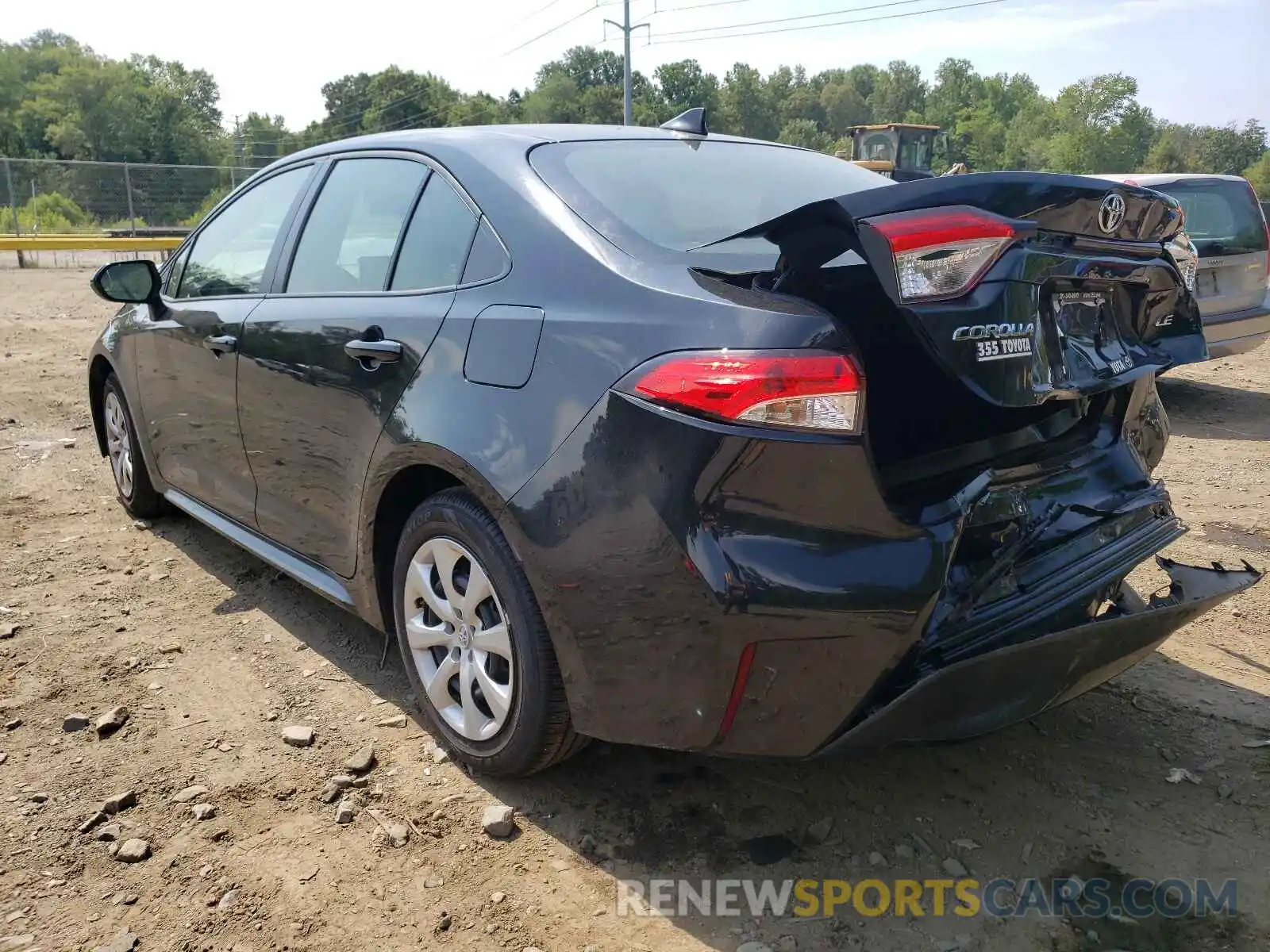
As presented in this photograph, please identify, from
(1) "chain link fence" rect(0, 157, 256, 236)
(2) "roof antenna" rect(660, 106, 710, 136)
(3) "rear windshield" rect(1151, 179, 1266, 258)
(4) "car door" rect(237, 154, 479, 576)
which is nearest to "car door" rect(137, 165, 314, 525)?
(4) "car door" rect(237, 154, 479, 576)

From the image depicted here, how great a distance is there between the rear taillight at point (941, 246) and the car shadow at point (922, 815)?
102cm

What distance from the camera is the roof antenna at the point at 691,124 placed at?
334cm

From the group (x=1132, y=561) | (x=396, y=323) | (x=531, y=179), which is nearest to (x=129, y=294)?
(x=396, y=323)

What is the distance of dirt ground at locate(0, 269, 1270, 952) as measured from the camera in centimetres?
214

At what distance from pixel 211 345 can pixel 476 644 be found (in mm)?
1752

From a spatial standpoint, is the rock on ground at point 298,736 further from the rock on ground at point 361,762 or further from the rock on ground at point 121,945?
the rock on ground at point 121,945

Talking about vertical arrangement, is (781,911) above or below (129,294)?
below

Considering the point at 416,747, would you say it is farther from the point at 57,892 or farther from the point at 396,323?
the point at 396,323

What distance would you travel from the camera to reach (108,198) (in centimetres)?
2523

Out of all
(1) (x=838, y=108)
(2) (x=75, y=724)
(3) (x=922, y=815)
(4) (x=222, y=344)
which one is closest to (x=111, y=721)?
(2) (x=75, y=724)

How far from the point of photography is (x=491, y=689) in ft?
8.26

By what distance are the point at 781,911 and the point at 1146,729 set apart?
1351 millimetres

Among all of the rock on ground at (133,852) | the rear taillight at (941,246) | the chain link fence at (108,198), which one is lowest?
the rock on ground at (133,852)

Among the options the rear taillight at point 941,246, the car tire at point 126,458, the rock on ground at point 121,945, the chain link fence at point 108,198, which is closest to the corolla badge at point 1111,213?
the rear taillight at point 941,246
